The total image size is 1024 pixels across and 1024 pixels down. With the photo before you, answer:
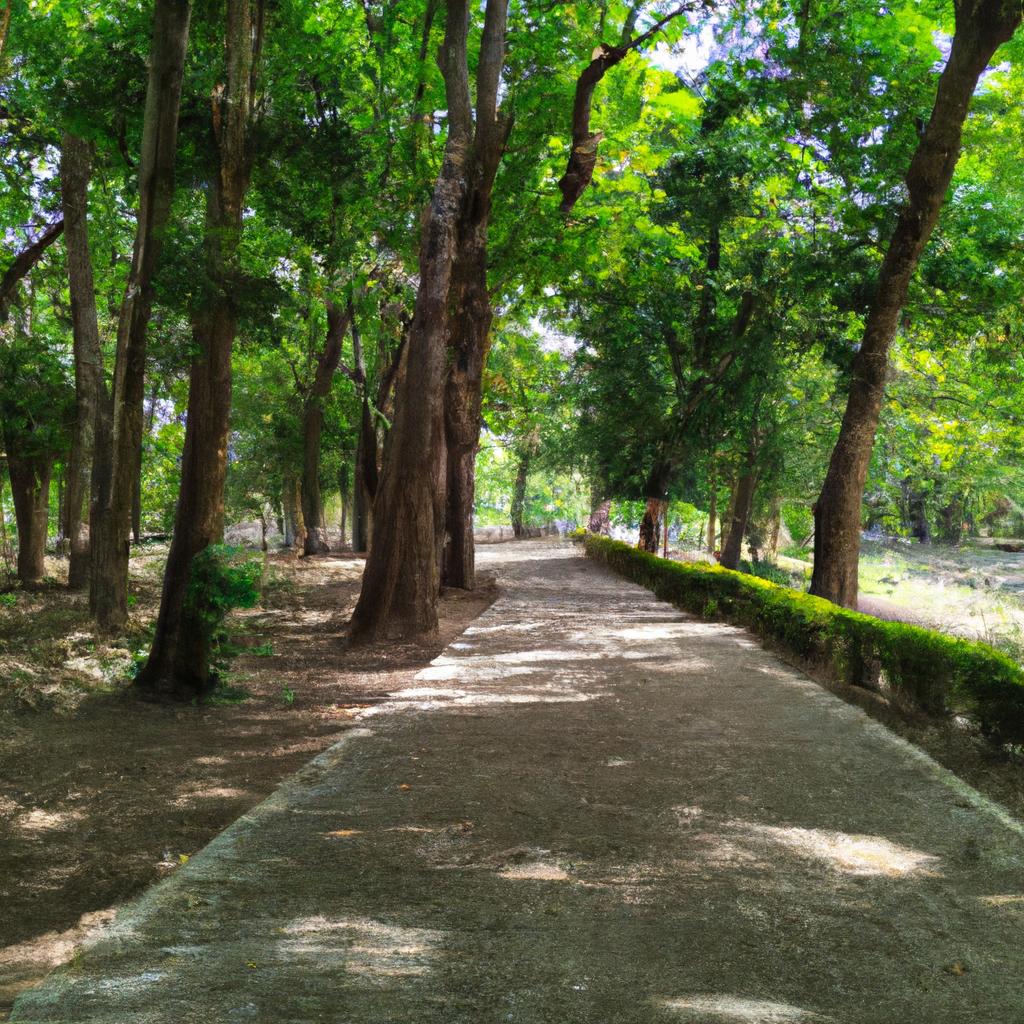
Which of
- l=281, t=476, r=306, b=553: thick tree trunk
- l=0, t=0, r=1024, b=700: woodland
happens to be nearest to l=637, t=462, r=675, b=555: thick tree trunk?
l=0, t=0, r=1024, b=700: woodland

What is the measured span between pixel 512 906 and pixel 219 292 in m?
6.48

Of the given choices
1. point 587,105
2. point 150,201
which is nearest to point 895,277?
point 587,105

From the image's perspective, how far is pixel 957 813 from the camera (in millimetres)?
5418

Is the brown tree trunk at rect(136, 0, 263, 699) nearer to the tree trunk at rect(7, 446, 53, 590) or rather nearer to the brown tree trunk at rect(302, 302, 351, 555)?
the tree trunk at rect(7, 446, 53, 590)

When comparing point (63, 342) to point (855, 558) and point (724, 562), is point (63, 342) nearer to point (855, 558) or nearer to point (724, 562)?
point (855, 558)

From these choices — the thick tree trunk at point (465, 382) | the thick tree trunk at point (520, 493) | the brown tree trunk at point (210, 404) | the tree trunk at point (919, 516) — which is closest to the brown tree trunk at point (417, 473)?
the thick tree trunk at point (465, 382)

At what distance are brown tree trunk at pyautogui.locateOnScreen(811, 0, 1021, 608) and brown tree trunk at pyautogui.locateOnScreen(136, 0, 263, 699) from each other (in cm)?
728

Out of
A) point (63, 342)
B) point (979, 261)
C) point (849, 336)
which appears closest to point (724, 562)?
point (849, 336)

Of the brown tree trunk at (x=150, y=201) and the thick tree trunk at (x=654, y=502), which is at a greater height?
the brown tree trunk at (x=150, y=201)

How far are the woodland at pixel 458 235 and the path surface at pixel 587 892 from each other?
3151 millimetres

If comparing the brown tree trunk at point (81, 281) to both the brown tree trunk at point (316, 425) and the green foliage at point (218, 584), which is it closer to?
the green foliage at point (218, 584)

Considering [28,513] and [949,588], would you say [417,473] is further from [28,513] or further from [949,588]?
[949,588]

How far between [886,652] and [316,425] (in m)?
19.4

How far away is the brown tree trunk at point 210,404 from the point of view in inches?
329
